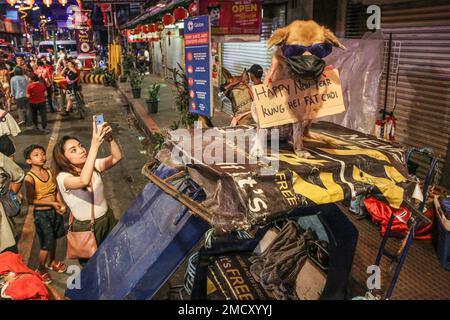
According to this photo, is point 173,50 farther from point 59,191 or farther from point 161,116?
point 59,191

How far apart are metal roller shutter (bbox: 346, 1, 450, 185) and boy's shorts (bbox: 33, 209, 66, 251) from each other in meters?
5.78

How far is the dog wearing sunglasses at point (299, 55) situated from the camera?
8.34 ft

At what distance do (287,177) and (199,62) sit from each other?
479 cm

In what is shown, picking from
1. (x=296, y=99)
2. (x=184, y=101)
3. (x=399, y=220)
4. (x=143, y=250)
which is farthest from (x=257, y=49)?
(x=143, y=250)

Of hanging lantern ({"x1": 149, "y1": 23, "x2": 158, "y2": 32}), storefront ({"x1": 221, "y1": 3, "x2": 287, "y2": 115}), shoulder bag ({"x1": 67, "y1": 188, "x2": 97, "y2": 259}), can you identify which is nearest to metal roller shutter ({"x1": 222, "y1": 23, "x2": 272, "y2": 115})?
storefront ({"x1": 221, "y1": 3, "x2": 287, "y2": 115})

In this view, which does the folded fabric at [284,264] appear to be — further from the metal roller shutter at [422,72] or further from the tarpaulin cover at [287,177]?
the metal roller shutter at [422,72]

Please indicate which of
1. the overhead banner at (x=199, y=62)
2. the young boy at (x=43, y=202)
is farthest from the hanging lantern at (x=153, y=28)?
the young boy at (x=43, y=202)

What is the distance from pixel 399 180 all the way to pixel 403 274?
2907 mm

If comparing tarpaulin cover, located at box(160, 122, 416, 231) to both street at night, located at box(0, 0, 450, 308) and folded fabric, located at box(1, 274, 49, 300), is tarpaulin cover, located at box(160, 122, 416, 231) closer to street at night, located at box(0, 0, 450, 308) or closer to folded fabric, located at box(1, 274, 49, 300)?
street at night, located at box(0, 0, 450, 308)

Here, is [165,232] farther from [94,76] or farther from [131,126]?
[94,76]

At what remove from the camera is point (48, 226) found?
16.5 ft

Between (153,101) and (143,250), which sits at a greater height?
(143,250)
